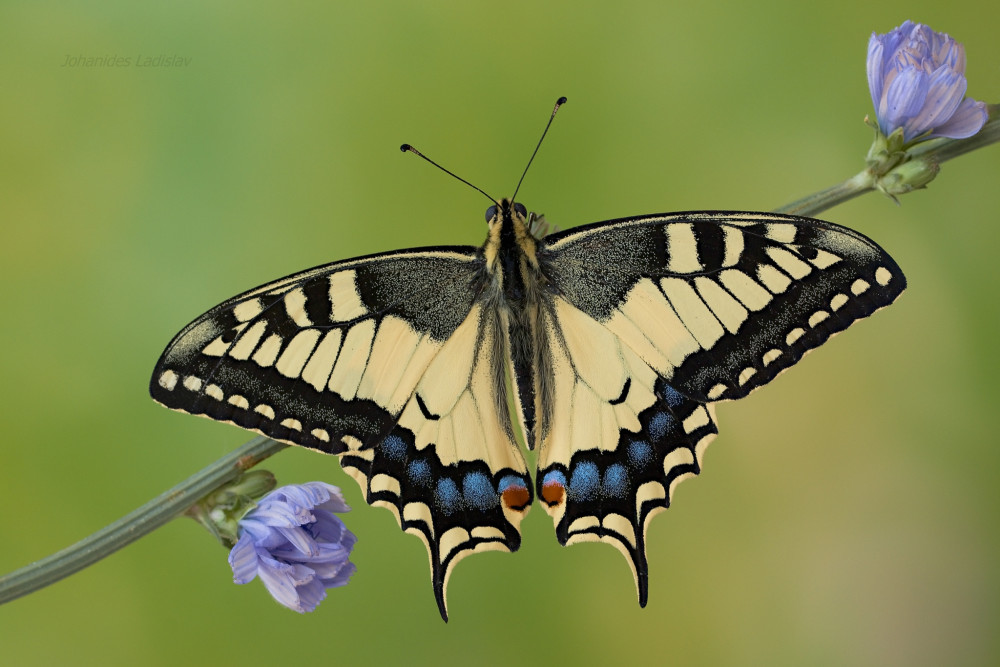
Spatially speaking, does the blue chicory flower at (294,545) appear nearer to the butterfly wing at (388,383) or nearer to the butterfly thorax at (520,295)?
the butterfly wing at (388,383)

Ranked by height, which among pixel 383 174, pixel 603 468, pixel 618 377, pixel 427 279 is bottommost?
pixel 603 468

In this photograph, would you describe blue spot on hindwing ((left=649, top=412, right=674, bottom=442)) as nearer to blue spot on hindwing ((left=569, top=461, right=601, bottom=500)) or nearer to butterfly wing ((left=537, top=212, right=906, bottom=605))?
butterfly wing ((left=537, top=212, right=906, bottom=605))

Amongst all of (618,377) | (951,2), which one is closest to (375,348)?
(618,377)

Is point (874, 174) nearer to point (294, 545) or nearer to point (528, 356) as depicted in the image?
point (528, 356)

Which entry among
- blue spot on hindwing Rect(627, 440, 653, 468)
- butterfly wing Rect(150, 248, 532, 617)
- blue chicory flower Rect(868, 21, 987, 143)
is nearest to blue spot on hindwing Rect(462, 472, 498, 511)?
butterfly wing Rect(150, 248, 532, 617)

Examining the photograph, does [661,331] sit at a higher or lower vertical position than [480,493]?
higher

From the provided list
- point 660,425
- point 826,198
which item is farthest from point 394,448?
point 826,198

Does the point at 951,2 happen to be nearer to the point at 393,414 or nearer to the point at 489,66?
the point at 489,66
